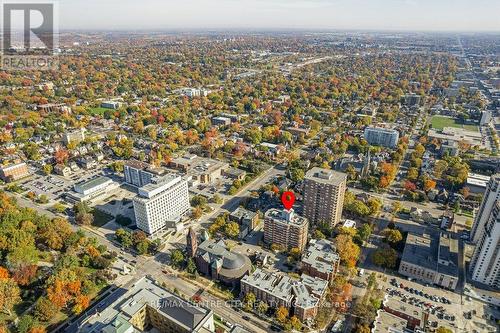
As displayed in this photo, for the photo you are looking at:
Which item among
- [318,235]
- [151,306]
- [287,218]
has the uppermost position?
[287,218]

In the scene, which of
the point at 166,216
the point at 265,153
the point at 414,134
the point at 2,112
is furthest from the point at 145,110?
the point at 414,134

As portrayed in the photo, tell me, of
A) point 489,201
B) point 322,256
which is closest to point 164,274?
point 322,256

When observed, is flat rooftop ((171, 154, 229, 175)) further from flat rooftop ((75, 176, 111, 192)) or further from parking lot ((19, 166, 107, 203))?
parking lot ((19, 166, 107, 203))

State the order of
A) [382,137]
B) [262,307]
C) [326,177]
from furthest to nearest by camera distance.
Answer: [382,137] < [326,177] < [262,307]

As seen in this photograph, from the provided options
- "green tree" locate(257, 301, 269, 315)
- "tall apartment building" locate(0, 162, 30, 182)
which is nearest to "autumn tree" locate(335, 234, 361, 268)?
"green tree" locate(257, 301, 269, 315)

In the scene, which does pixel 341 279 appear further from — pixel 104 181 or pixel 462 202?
pixel 104 181

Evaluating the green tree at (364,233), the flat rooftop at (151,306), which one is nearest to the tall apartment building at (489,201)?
the green tree at (364,233)

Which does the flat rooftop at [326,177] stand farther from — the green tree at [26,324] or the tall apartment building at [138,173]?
the green tree at [26,324]

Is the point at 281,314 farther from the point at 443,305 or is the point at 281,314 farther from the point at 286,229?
the point at 443,305
